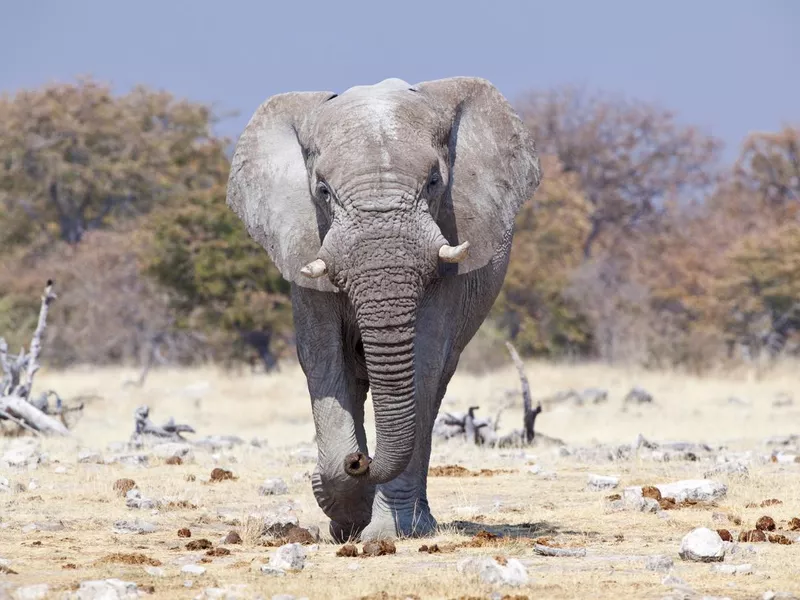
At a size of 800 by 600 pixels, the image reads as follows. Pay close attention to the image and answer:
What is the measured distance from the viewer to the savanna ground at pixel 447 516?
276 inches

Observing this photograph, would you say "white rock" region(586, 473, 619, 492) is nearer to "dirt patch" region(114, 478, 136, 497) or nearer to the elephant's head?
A: the elephant's head

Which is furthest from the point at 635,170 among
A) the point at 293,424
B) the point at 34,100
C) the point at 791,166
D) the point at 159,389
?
the point at 293,424

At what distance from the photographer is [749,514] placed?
10.1 m

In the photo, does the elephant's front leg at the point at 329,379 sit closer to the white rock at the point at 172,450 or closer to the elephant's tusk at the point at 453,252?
the elephant's tusk at the point at 453,252

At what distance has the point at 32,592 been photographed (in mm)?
6469

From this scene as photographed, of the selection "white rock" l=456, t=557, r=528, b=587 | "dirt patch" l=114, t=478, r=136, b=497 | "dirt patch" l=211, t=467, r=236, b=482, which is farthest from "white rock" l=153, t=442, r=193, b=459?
"white rock" l=456, t=557, r=528, b=587

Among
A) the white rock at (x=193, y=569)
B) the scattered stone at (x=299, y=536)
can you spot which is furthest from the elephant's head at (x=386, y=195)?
the white rock at (x=193, y=569)

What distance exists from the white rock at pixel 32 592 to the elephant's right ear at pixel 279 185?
98.8 inches

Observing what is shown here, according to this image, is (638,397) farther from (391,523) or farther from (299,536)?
(391,523)

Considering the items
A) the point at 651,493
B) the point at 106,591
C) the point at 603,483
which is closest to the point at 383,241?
the point at 106,591

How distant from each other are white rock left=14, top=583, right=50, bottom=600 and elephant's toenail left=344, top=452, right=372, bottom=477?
2.31 meters

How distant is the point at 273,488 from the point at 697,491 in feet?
11.0

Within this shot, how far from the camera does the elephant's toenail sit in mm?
8469

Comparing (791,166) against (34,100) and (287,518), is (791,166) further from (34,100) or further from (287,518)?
(287,518)
